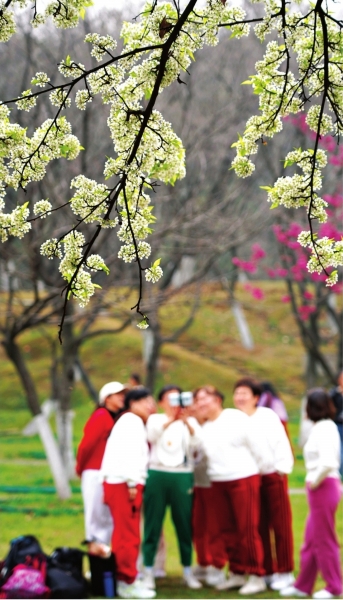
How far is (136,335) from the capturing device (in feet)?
94.5

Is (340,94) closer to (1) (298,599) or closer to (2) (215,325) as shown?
(1) (298,599)

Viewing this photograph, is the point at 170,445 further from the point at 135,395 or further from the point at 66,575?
the point at 66,575

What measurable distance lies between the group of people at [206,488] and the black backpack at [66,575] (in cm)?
20

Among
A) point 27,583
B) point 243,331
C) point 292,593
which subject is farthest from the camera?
point 243,331

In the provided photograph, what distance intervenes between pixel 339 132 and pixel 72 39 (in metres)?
9.06

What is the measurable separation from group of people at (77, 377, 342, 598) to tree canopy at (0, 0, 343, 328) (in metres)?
3.81

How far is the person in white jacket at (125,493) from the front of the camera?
6672 mm

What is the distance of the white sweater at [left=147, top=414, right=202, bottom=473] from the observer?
283 inches

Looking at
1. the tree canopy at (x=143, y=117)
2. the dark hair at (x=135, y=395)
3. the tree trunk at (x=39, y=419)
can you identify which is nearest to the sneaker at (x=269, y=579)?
the dark hair at (x=135, y=395)

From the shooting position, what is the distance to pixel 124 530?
6.71 metres

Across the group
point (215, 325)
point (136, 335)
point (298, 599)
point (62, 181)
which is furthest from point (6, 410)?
point (298, 599)

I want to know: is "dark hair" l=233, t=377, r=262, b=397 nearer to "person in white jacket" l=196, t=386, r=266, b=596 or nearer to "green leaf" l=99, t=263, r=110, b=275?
"person in white jacket" l=196, t=386, r=266, b=596

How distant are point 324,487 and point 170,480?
57.6 inches

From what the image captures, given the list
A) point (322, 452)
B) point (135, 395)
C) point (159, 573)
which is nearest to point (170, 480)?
point (135, 395)
